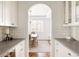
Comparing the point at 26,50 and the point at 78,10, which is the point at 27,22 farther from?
the point at 78,10

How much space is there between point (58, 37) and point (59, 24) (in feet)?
0.66

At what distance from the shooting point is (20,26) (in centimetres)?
200

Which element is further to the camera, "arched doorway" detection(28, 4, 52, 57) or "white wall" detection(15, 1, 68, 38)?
"arched doorway" detection(28, 4, 52, 57)

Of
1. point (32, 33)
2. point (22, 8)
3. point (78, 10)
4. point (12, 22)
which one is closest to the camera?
point (78, 10)

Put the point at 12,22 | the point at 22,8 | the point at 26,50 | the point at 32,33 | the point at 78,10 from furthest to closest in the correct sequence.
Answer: the point at 32,33, the point at 26,50, the point at 22,8, the point at 12,22, the point at 78,10

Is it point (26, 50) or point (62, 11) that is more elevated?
point (62, 11)

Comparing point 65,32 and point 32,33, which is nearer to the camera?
point 65,32

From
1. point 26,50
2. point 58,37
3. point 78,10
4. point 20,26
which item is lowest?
point 26,50

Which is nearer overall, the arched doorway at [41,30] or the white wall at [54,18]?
the white wall at [54,18]

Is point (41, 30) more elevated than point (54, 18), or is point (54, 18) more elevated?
point (54, 18)

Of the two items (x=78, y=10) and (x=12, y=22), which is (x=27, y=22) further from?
(x=78, y=10)

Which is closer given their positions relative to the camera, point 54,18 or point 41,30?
point 54,18

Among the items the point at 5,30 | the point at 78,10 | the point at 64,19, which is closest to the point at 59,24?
the point at 64,19

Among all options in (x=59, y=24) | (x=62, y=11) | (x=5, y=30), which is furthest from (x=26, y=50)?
(x=62, y=11)
